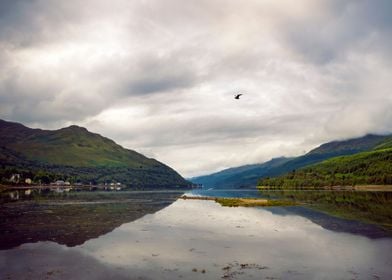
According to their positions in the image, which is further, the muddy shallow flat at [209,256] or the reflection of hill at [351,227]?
the reflection of hill at [351,227]

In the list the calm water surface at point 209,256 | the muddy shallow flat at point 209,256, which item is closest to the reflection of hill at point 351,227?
the calm water surface at point 209,256

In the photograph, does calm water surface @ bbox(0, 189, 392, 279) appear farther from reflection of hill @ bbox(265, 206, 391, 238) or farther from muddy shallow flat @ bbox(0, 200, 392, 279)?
reflection of hill @ bbox(265, 206, 391, 238)

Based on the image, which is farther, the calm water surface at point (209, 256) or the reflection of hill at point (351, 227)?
the reflection of hill at point (351, 227)

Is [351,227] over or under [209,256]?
over

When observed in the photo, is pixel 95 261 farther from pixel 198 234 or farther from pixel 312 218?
pixel 312 218

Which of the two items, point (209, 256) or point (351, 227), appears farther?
point (351, 227)

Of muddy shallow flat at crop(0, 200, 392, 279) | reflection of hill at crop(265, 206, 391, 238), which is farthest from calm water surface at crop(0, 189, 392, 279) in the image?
reflection of hill at crop(265, 206, 391, 238)

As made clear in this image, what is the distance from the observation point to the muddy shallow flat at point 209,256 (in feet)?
126

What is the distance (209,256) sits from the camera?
4731 cm

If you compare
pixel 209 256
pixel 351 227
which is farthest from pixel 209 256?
pixel 351 227

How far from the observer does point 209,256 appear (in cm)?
4731

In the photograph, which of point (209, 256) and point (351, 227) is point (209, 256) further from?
point (351, 227)

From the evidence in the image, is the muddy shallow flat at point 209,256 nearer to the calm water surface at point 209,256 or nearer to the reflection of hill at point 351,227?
the calm water surface at point 209,256

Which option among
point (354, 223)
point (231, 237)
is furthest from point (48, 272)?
point (354, 223)
